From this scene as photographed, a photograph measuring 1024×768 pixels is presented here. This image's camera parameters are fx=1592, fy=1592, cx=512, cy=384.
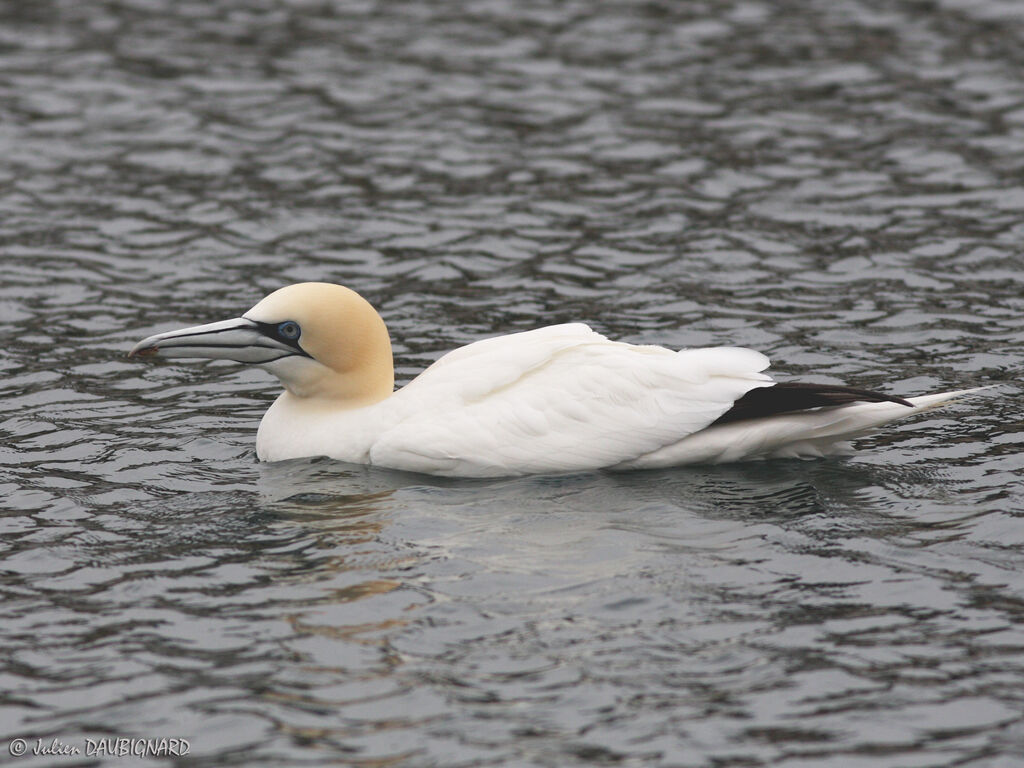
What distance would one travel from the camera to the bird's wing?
28.8ft

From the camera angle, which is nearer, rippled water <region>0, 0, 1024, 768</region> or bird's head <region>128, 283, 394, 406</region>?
rippled water <region>0, 0, 1024, 768</region>

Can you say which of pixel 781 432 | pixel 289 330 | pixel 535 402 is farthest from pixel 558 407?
pixel 289 330

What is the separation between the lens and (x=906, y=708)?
6207 millimetres

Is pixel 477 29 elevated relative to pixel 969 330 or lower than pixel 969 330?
elevated

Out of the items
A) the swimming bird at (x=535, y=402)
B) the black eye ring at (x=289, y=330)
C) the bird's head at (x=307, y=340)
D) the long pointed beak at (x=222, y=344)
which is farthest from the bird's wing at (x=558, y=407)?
the long pointed beak at (x=222, y=344)

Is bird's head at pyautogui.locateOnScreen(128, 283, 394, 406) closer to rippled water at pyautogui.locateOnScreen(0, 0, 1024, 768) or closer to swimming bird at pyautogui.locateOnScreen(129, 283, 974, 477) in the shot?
swimming bird at pyautogui.locateOnScreen(129, 283, 974, 477)

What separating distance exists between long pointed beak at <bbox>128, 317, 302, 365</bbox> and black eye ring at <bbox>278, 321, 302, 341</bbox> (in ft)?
0.17

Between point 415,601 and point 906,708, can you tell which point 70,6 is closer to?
point 415,601

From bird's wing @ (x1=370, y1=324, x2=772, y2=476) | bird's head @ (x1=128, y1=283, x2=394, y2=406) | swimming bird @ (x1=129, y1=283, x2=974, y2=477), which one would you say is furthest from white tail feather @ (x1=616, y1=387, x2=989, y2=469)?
bird's head @ (x1=128, y1=283, x2=394, y2=406)

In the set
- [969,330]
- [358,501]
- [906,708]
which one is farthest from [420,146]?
[906,708]

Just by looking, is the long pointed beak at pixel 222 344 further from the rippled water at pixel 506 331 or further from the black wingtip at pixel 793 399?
the black wingtip at pixel 793 399

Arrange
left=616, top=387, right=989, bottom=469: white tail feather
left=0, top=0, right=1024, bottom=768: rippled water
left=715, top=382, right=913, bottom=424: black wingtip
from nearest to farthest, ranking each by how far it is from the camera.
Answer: left=0, top=0, right=1024, bottom=768: rippled water < left=715, top=382, right=913, bottom=424: black wingtip < left=616, top=387, right=989, bottom=469: white tail feather

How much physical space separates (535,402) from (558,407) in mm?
132

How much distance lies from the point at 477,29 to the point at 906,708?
47.5ft
